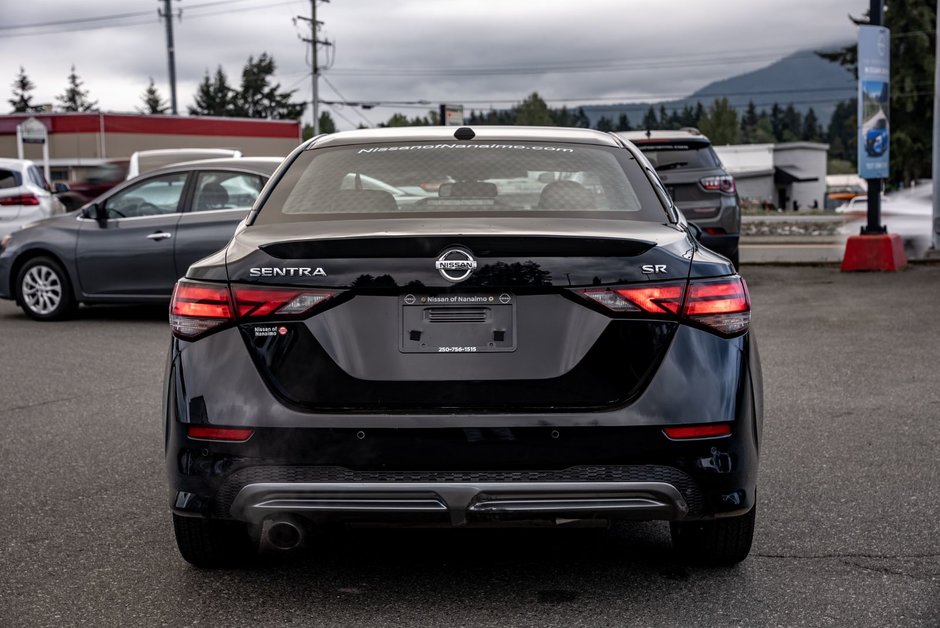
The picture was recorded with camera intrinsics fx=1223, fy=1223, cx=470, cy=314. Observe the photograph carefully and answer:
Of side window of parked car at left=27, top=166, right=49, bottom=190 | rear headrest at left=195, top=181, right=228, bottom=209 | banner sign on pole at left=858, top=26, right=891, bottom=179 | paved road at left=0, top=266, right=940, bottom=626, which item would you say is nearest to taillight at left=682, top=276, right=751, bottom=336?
paved road at left=0, top=266, right=940, bottom=626

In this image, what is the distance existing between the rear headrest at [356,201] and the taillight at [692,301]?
1.01 m

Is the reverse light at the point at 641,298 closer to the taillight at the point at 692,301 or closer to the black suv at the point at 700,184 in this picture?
the taillight at the point at 692,301

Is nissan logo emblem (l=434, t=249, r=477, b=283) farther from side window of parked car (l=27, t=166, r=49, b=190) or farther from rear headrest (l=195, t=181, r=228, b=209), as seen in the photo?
side window of parked car (l=27, t=166, r=49, b=190)

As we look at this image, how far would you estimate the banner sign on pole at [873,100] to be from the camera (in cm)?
1708

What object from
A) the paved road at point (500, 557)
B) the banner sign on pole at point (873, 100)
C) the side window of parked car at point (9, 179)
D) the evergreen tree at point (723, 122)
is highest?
the evergreen tree at point (723, 122)

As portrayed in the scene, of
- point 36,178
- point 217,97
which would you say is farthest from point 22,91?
point 36,178

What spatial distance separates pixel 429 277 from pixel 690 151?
1169 cm

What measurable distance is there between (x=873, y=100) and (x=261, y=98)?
371 feet

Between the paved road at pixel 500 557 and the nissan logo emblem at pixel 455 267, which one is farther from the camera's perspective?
the paved road at pixel 500 557

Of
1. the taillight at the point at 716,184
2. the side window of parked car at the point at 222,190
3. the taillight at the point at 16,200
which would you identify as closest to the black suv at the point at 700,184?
the taillight at the point at 716,184

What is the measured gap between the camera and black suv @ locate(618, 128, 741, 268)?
1451 cm

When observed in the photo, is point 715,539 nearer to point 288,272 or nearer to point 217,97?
point 288,272

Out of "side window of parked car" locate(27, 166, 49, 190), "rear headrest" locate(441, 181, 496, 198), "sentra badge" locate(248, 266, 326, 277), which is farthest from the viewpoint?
"side window of parked car" locate(27, 166, 49, 190)

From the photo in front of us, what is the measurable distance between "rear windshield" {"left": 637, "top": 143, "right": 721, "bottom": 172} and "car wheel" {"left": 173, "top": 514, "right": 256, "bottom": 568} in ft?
36.6
